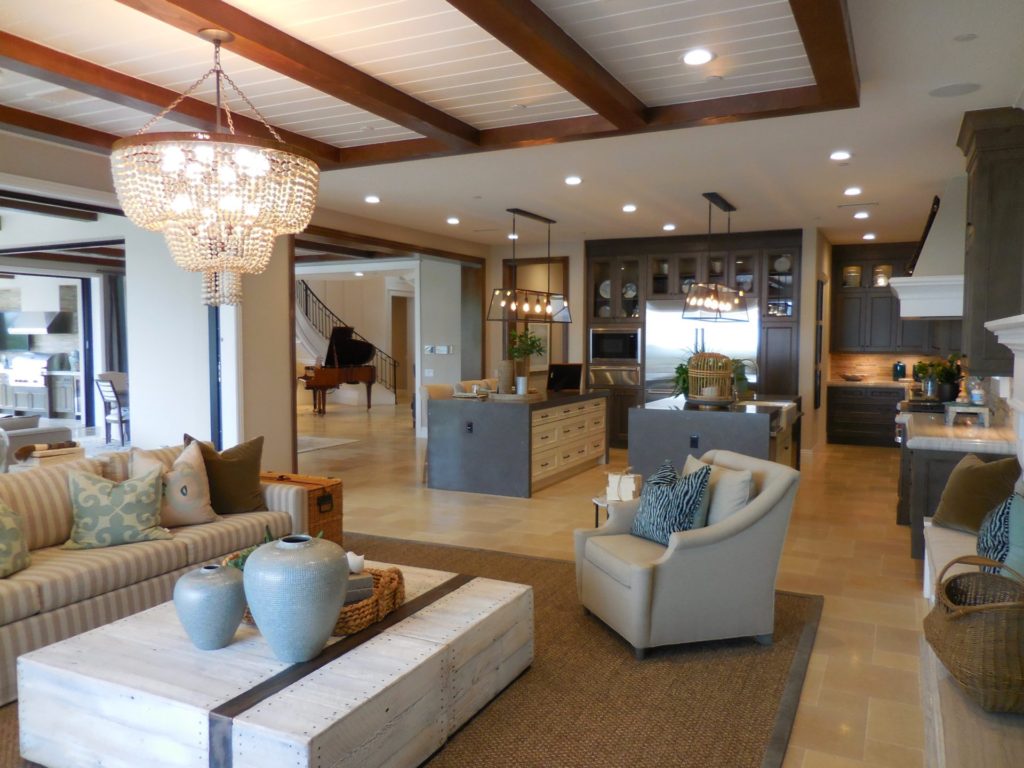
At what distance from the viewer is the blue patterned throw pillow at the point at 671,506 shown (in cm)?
358

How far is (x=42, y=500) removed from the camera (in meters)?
3.60

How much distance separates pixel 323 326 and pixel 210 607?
48.4 ft

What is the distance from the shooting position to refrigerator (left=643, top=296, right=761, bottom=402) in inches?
363

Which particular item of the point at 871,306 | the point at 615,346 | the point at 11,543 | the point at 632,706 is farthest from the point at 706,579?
the point at 871,306

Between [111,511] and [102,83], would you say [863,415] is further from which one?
[102,83]

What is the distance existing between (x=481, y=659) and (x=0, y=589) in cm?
190

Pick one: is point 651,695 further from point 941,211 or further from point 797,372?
point 797,372

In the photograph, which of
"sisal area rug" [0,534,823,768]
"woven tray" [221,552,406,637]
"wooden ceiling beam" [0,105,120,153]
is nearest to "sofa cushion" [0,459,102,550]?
"sisal area rug" [0,534,823,768]

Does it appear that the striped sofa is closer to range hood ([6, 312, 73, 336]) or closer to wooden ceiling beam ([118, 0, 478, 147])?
wooden ceiling beam ([118, 0, 478, 147])

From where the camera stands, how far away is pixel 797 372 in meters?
9.02

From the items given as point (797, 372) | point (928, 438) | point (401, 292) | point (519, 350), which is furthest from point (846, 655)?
point (401, 292)

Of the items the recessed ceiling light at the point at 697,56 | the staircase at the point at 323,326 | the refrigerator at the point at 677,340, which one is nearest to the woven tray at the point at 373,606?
the recessed ceiling light at the point at 697,56

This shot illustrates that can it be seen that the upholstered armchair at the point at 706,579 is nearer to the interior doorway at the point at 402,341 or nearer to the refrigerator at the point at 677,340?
the refrigerator at the point at 677,340

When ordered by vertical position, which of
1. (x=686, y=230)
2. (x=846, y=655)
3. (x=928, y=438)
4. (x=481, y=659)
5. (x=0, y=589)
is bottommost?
(x=846, y=655)
